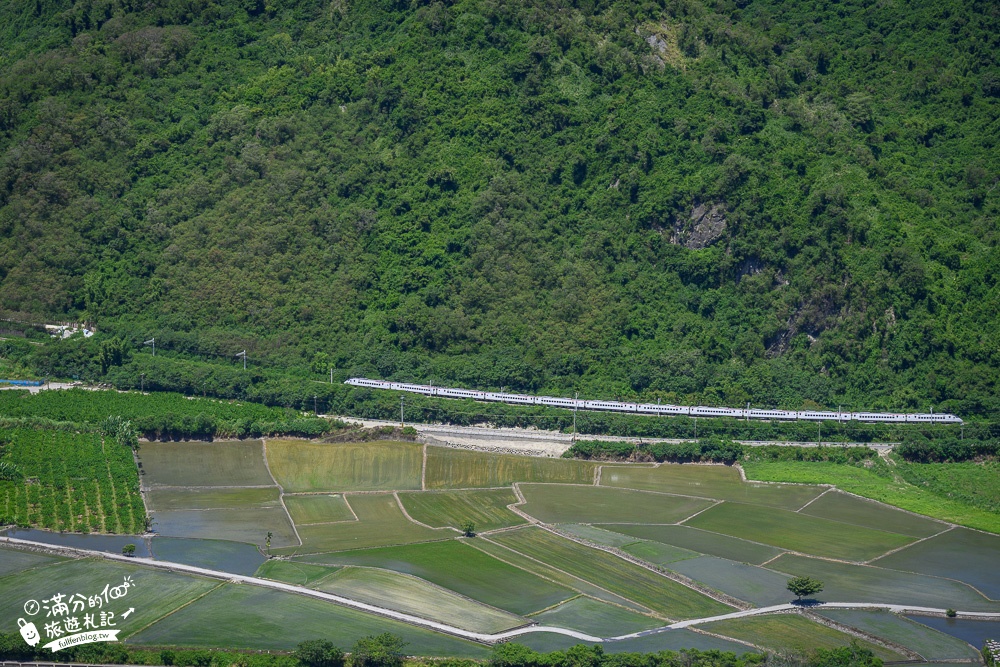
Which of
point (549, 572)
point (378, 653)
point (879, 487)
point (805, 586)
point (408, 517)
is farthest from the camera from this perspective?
point (879, 487)

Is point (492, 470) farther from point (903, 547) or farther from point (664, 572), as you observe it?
point (903, 547)

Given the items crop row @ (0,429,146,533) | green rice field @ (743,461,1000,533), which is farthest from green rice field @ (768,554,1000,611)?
crop row @ (0,429,146,533)

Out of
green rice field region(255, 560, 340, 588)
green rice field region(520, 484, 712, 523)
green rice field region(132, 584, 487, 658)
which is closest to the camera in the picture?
green rice field region(132, 584, 487, 658)

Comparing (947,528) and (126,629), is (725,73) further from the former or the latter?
(126,629)

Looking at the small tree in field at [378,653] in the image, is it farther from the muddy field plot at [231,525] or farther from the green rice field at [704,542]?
the green rice field at [704,542]

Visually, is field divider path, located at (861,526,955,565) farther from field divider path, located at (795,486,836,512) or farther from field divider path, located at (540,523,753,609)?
field divider path, located at (540,523,753,609)

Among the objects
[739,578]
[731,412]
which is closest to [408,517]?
[739,578]

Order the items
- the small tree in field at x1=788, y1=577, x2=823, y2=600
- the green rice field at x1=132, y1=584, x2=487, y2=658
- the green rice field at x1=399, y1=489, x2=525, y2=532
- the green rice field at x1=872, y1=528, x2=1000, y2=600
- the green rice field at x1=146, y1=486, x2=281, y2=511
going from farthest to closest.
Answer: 1. the green rice field at x1=146, y1=486, x2=281, y2=511
2. the green rice field at x1=399, y1=489, x2=525, y2=532
3. the green rice field at x1=872, y1=528, x2=1000, y2=600
4. the small tree in field at x1=788, y1=577, x2=823, y2=600
5. the green rice field at x1=132, y1=584, x2=487, y2=658
